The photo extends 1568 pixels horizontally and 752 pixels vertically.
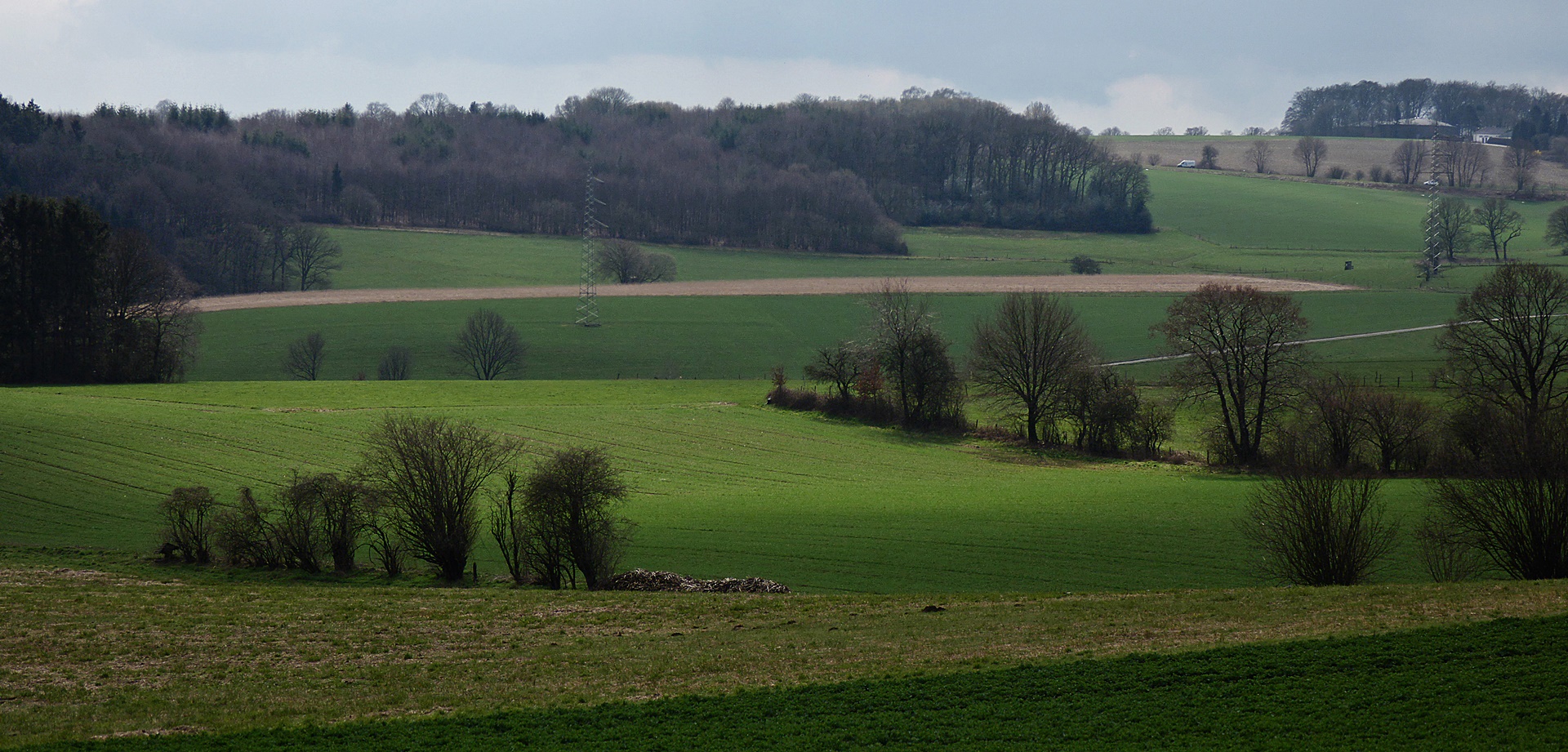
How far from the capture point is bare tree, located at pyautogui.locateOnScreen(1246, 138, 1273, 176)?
182m

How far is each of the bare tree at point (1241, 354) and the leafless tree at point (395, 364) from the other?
53.0 meters

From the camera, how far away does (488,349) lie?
80500mm

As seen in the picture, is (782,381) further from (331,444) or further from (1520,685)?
(1520,685)

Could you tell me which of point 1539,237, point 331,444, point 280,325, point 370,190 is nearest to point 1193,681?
point 331,444

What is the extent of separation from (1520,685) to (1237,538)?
63.1ft

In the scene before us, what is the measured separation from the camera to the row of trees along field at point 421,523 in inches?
1150

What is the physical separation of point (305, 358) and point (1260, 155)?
537ft

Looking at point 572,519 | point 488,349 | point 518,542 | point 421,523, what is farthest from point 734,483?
point 488,349

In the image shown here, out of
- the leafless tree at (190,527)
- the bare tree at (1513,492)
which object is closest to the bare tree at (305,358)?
the leafless tree at (190,527)

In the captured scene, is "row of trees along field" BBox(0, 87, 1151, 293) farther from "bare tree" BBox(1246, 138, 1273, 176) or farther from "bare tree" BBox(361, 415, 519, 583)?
"bare tree" BBox(361, 415, 519, 583)

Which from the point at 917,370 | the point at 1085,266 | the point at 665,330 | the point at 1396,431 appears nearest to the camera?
the point at 1396,431

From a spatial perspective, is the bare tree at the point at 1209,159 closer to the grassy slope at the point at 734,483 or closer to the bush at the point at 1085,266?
the bush at the point at 1085,266

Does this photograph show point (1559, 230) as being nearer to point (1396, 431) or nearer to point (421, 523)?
point (1396, 431)

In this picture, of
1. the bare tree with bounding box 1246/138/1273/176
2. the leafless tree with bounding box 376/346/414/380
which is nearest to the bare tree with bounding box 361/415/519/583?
the leafless tree with bounding box 376/346/414/380
